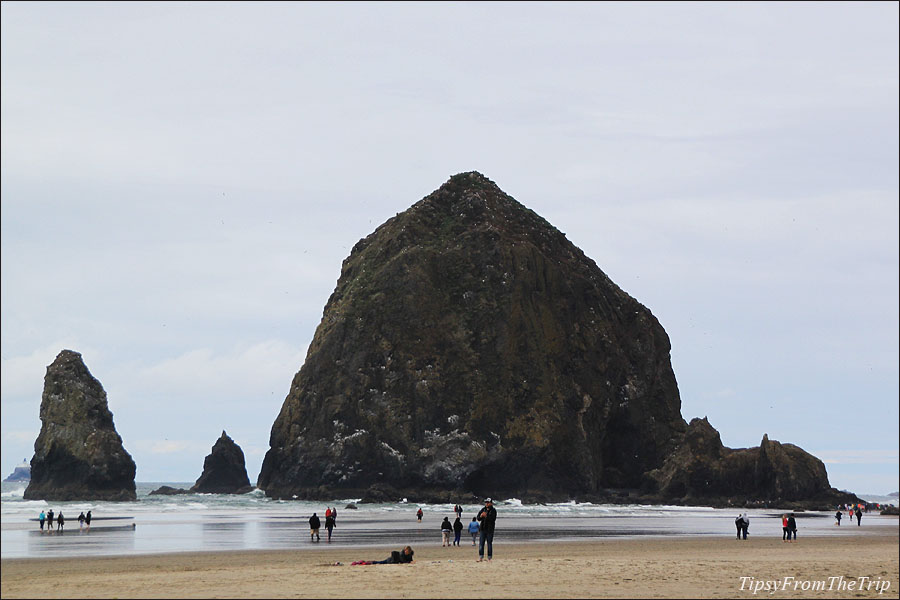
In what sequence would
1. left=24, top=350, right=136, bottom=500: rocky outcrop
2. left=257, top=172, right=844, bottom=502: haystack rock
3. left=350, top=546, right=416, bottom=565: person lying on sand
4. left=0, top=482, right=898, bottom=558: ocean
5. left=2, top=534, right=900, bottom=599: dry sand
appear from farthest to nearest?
left=257, top=172, right=844, bottom=502: haystack rock, left=24, top=350, right=136, bottom=500: rocky outcrop, left=0, top=482, right=898, bottom=558: ocean, left=350, top=546, right=416, bottom=565: person lying on sand, left=2, top=534, right=900, bottom=599: dry sand

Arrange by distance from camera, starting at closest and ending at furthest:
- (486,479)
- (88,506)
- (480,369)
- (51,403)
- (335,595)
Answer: (335,595), (88,506), (51,403), (486,479), (480,369)

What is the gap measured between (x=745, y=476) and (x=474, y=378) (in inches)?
1420

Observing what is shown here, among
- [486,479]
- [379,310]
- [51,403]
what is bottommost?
[486,479]

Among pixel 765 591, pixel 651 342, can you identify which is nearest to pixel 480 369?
pixel 651 342

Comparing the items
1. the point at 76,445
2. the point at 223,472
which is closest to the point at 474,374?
the point at 223,472

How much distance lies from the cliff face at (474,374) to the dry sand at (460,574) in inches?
3207

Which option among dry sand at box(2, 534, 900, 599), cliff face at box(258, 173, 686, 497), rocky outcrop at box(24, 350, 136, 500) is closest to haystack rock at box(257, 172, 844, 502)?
cliff face at box(258, 173, 686, 497)

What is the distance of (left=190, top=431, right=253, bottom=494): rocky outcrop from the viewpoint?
144m

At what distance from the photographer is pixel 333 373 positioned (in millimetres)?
132000

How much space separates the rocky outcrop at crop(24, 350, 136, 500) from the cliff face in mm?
24239

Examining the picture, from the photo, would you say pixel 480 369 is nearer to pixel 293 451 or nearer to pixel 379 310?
pixel 379 310

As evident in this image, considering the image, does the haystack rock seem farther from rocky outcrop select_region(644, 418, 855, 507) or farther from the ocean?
the ocean

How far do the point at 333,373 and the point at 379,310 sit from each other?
10822 mm

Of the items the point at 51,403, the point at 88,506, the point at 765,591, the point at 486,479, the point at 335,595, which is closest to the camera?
the point at 335,595
